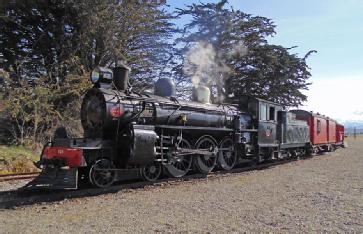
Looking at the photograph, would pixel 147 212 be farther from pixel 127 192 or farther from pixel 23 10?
pixel 23 10

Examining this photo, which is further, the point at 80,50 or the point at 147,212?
the point at 80,50

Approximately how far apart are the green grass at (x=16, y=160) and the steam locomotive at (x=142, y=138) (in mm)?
4415

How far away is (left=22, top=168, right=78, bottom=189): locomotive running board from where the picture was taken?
872 cm

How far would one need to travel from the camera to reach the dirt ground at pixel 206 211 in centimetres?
636

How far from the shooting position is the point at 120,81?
1078 cm

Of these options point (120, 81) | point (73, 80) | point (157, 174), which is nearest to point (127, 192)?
point (157, 174)

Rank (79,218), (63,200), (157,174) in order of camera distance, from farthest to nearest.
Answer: (157,174), (63,200), (79,218)

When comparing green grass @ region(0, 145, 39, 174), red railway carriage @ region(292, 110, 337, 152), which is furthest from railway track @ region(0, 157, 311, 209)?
red railway carriage @ region(292, 110, 337, 152)

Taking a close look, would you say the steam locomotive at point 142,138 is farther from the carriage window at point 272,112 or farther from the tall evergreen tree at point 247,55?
the tall evergreen tree at point 247,55

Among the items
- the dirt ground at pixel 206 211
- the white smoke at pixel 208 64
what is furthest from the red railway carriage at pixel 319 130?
the dirt ground at pixel 206 211

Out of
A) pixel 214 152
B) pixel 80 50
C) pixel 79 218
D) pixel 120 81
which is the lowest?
pixel 79 218

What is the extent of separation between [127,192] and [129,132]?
1.46 metres

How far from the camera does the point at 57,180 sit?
28.9ft

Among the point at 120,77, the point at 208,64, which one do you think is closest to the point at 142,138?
the point at 120,77
